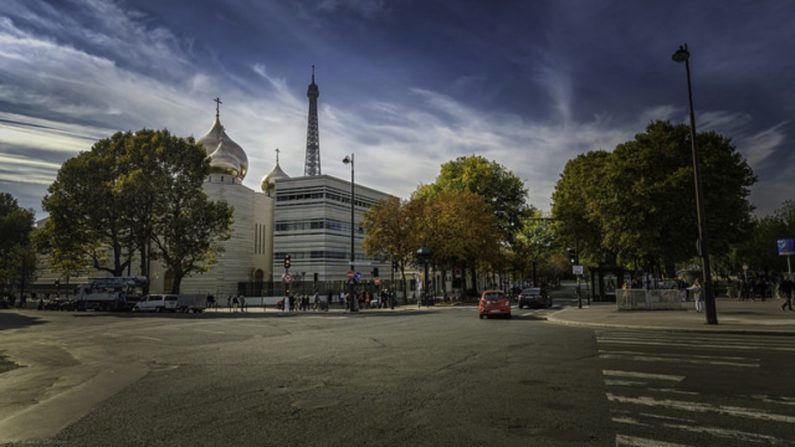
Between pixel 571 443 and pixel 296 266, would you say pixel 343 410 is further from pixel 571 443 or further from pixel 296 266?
pixel 296 266

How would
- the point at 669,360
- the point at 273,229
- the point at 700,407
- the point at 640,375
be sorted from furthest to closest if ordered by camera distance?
the point at 273,229, the point at 669,360, the point at 640,375, the point at 700,407

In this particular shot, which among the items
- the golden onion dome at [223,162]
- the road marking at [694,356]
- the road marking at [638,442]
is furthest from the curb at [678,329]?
the golden onion dome at [223,162]

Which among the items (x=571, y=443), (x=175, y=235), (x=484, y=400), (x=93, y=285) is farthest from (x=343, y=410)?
(x=93, y=285)

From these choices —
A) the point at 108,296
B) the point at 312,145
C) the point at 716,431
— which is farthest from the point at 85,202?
the point at 312,145

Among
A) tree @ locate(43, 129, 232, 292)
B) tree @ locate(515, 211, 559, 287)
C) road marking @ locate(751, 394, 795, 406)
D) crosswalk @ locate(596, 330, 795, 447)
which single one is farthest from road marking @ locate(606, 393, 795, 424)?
tree @ locate(515, 211, 559, 287)

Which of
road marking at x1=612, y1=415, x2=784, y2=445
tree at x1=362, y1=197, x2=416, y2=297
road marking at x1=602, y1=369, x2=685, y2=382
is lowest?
road marking at x1=602, y1=369, x2=685, y2=382

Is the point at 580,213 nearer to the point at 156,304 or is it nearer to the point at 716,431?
the point at 156,304

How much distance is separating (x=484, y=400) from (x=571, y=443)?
203 cm

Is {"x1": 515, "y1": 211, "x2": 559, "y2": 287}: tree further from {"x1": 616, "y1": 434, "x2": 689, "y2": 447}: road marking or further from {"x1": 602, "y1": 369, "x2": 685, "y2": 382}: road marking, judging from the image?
{"x1": 616, "y1": 434, "x2": 689, "y2": 447}: road marking

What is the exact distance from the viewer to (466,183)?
56.6 meters

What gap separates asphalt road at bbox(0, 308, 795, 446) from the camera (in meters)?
5.56

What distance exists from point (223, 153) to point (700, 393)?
7172cm

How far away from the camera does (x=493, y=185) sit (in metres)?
56.6

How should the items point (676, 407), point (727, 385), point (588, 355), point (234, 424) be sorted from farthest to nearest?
1. point (588, 355)
2. point (727, 385)
3. point (676, 407)
4. point (234, 424)
